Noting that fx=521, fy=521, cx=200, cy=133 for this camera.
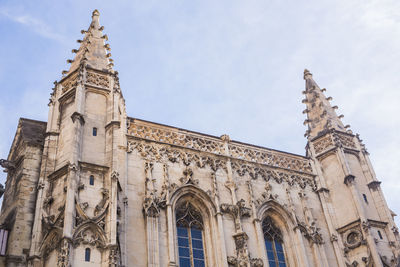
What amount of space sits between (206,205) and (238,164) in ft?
9.12

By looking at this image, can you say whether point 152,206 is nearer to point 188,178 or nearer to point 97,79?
point 188,178

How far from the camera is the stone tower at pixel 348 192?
65.8ft

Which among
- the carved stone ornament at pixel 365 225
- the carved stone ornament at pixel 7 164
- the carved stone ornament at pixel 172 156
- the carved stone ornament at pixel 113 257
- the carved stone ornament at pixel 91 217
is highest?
the carved stone ornament at pixel 172 156

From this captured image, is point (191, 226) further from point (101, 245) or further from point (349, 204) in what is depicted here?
point (349, 204)

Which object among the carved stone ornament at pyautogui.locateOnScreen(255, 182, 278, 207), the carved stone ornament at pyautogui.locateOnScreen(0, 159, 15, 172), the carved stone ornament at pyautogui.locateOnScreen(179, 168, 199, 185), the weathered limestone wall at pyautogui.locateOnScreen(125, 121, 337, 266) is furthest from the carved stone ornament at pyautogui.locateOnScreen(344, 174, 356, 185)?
the carved stone ornament at pyautogui.locateOnScreen(0, 159, 15, 172)

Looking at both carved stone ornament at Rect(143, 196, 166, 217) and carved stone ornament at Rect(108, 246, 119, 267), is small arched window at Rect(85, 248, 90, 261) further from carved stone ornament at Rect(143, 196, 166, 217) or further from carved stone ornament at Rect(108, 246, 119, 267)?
carved stone ornament at Rect(143, 196, 166, 217)

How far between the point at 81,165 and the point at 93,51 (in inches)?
237

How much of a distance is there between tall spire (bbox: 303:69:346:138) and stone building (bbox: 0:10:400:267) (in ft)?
1.51

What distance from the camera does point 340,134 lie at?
77.6 ft

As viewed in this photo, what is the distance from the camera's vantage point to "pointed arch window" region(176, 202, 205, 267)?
1727 centimetres

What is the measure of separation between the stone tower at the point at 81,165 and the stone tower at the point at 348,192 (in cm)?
911

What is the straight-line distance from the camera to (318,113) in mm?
24875

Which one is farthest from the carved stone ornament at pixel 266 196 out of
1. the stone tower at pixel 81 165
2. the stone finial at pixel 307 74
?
the stone finial at pixel 307 74

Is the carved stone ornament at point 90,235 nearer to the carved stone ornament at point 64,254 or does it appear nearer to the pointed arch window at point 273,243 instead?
the carved stone ornament at point 64,254
